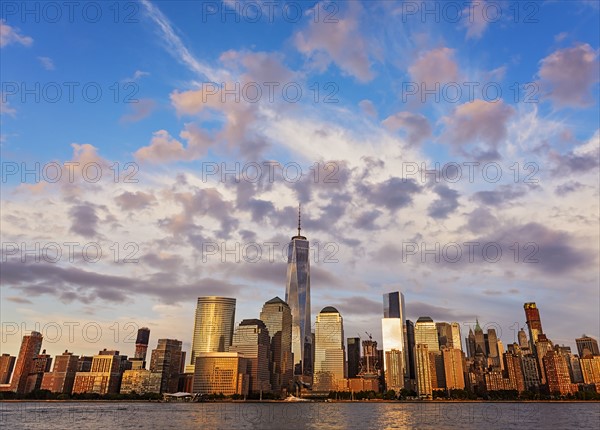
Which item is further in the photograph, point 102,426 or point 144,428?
point 102,426

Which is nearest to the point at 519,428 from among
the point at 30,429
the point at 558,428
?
the point at 558,428

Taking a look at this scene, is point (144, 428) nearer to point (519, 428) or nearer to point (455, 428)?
point (455, 428)

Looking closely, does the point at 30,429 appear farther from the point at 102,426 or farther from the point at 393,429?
the point at 393,429

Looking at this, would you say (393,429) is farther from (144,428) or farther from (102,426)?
(102,426)

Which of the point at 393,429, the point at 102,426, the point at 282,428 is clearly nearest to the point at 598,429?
the point at 393,429

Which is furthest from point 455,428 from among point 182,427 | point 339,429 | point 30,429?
point 30,429

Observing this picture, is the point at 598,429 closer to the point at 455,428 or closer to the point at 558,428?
the point at 558,428

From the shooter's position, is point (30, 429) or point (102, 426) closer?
point (30, 429)
